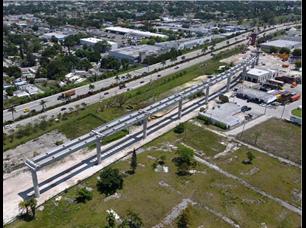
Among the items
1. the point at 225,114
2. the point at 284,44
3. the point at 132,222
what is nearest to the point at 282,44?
the point at 284,44

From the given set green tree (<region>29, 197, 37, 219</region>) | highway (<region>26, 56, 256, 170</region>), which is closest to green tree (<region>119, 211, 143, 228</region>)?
green tree (<region>29, 197, 37, 219</region>)

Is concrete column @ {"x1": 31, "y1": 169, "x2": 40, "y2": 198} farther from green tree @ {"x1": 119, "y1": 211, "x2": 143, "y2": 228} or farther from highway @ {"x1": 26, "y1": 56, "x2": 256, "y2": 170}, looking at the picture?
green tree @ {"x1": 119, "y1": 211, "x2": 143, "y2": 228}

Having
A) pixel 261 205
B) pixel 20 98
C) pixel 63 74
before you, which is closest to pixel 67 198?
pixel 261 205

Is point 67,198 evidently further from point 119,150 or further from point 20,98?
point 20,98

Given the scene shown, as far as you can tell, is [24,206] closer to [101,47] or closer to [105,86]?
[105,86]

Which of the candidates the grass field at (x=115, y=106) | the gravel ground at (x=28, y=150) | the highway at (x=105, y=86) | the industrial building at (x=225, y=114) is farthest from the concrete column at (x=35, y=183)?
the industrial building at (x=225, y=114)

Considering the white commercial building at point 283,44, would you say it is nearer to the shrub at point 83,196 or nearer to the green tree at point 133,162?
the green tree at point 133,162
